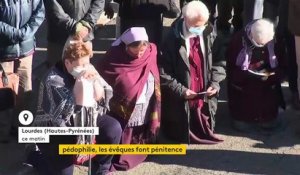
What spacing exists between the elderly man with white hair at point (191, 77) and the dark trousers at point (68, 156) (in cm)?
78

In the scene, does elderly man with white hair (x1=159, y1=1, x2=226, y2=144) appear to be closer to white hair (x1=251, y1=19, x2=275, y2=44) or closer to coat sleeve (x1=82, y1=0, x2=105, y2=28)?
white hair (x1=251, y1=19, x2=275, y2=44)

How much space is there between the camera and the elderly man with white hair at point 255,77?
20.3 ft

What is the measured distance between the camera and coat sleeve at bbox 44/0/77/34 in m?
6.02

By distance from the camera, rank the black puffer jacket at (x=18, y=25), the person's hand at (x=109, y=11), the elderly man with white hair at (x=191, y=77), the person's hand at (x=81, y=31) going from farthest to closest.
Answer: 1. the person's hand at (x=109, y=11)
2. the elderly man with white hair at (x=191, y=77)
3. the person's hand at (x=81, y=31)
4. the black puffer jacket at (x=18, y=25)

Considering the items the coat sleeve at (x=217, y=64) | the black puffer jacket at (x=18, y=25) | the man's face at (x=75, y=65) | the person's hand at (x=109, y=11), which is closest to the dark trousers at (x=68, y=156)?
the man's face at (x=75, y=65)

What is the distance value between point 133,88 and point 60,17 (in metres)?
0.87

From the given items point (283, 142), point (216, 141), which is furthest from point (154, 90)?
point (283, 142)

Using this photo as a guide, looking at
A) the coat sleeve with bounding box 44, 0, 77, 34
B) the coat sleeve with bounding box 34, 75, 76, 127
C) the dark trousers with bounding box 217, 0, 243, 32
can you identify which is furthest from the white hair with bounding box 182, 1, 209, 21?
the dark trousers with bounding box 217, 0, 243, 32

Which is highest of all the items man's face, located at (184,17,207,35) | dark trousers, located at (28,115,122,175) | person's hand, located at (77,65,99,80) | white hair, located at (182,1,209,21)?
white hair, located at (182,1,209,21)

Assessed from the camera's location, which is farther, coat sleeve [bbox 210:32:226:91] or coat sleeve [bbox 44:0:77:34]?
coat sleeve [bbox 210:32:226:91]

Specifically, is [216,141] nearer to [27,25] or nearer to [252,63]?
[252,63]

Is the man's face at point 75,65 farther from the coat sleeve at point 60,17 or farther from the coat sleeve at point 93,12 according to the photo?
the coat sleeve at point 93,12

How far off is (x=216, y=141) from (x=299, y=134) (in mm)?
722

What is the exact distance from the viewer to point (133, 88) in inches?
225
